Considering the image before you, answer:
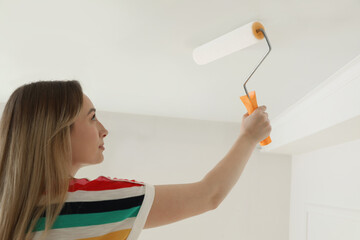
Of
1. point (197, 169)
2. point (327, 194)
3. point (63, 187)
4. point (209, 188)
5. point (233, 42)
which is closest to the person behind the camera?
point (63, 187)

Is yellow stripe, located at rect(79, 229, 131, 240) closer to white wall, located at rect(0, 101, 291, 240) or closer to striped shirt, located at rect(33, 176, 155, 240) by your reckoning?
striped shirt, located at rect(33, 176, 155, 240)

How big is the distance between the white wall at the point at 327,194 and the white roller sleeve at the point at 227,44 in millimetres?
1073

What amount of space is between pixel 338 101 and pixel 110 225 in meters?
1.29

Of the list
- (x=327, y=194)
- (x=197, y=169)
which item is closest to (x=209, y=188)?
(x=327, y=194)

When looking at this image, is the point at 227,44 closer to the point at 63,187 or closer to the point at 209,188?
the point at 209,188

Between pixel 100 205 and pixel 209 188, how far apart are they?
240mm

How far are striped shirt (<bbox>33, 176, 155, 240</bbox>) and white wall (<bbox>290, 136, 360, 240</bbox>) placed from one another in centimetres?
154

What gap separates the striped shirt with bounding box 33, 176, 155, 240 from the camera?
2.23 ft

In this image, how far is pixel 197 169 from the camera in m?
3.05

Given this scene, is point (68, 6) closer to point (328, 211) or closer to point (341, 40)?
point (341, 40)

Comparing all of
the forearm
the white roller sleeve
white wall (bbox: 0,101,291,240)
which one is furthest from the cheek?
white wall (bbox: 0,101,291,240)

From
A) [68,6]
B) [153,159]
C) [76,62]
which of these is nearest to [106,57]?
[76,62]

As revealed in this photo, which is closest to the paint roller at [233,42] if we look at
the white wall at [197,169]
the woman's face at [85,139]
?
the woman's face at [85,139]

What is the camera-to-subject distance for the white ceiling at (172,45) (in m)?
1.16
